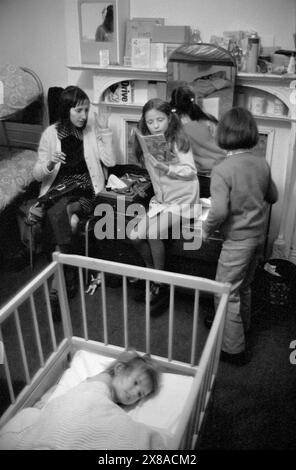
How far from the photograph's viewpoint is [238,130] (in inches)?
64.4

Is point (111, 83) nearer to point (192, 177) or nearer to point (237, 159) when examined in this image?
point (192, 177)

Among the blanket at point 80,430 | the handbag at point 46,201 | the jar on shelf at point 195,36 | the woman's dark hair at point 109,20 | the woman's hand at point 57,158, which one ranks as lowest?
the blanket at point 80,430

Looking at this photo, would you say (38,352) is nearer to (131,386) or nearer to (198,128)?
(131,386)

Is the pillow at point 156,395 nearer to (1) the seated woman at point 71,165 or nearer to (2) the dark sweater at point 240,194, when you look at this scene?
(2) the dark sweater at point 240,194

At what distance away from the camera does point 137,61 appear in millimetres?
2455

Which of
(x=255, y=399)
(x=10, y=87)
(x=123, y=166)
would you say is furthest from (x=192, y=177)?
(x=10, y=87)

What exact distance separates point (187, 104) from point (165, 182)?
485mm

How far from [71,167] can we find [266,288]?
1356 millimetres

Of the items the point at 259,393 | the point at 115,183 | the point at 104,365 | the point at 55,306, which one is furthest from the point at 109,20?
the point at 259,393

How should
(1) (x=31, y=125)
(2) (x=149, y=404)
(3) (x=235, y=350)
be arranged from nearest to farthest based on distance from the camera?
(2) (x=149, y=404) < (3) (x=235, y=350) < (1) (x=31, y=125)

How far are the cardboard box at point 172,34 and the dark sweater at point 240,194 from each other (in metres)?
1.03

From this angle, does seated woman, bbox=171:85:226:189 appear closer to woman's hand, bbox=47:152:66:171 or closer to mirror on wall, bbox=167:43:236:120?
mirror on wall, bbox=167:43:236:120

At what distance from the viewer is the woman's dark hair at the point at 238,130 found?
164 centimetres

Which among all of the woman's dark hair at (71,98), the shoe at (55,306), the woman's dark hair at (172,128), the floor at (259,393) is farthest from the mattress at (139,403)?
the woman's dark hair at (71,98)
